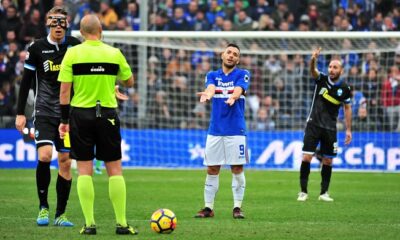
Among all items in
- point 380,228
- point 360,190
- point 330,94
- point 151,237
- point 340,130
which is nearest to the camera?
point 151,237

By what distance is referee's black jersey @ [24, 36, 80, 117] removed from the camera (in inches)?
Result: 413

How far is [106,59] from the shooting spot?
9195 millimetres

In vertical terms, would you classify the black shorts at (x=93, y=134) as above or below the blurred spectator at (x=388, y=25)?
below

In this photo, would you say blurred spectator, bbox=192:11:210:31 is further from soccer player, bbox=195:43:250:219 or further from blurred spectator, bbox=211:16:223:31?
soccer player, bbox=195:43:250:219

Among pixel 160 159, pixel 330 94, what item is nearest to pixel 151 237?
pixel 330 94

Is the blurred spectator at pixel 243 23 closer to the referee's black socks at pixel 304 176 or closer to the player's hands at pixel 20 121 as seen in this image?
the referee's black socks at pixel 304 176

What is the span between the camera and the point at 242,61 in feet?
80.1

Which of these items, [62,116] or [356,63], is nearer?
[62,116]

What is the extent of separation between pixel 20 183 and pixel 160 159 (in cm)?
633

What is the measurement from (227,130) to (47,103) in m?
2.48

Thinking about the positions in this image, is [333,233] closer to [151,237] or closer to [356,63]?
[151,237]

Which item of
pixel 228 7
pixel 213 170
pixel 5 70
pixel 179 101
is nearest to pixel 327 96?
pixel 213 170

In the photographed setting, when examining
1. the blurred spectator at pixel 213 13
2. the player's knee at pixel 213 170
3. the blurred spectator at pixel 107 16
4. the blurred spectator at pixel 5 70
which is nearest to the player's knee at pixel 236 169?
the player's knee at pixel 213 170

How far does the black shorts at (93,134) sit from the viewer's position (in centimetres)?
925
